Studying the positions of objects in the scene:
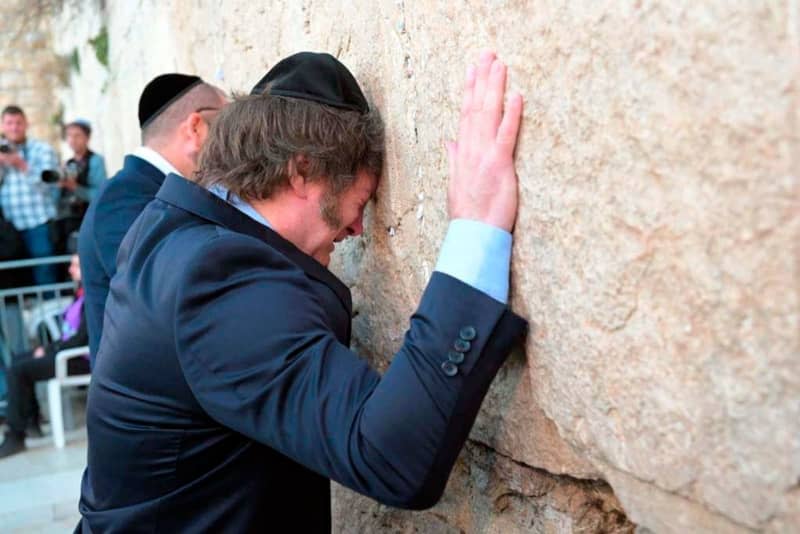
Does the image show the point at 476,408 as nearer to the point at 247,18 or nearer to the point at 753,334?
the point at 753,334

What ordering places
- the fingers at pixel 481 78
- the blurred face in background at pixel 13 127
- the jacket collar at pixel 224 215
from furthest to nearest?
the blurred face in background at pixel 13 127 < the jacket collar at pixel 224 215 < the fingers at pixel 481 78

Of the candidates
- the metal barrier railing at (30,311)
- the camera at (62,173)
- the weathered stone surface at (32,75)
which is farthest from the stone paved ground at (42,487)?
the weathered stone surface at (32,75)

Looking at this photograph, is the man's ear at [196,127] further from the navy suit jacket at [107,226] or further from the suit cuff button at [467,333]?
the suit cuff button at [467,333]

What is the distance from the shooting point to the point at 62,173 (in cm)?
632

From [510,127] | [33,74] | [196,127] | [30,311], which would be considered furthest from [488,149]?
[33,74]

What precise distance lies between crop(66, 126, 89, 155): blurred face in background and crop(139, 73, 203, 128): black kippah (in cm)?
445

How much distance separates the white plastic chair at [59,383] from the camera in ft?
16.7

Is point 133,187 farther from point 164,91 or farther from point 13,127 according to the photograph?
point 13,127

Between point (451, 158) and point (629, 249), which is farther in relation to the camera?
point (451, 158)

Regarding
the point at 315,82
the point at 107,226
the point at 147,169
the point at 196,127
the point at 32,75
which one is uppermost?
the point at 315,82

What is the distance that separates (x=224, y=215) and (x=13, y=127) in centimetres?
560

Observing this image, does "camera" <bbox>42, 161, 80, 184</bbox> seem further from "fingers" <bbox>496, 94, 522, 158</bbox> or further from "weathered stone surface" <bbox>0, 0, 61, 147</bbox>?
"fingers" <bbox>496, 94, 522, 158</bbox>

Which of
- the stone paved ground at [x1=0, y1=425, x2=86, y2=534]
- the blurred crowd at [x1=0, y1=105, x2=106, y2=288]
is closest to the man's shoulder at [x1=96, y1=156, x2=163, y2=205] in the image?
the stone paved ground at [x1=0, y1=425, x2=86, y2=534]

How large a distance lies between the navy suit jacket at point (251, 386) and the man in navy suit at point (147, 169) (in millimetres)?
901
